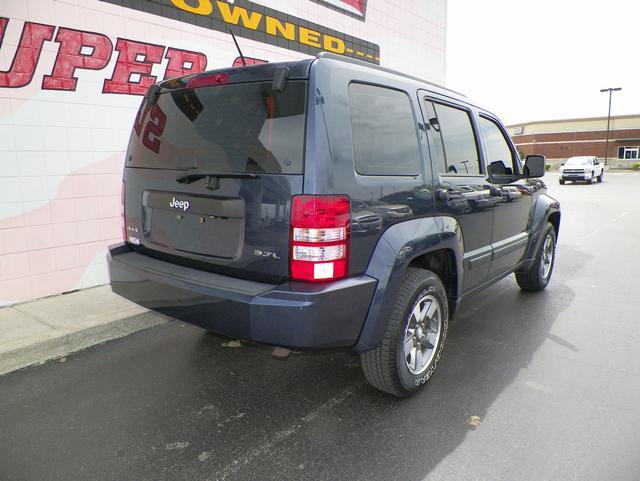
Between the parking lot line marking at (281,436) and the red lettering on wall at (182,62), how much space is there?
4.62m

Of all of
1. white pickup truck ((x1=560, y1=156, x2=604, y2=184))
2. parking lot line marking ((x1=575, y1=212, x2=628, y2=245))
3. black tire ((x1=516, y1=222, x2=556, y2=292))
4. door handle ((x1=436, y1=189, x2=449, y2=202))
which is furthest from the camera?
white pickup truck ((x1=560, y1=156, x2=604, y2=184))

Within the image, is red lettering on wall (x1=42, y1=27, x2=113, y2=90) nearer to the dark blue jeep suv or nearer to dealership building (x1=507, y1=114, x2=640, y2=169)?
the dark blue jeep suv

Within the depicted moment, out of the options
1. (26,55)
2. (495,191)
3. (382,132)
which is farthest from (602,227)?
(26,55)

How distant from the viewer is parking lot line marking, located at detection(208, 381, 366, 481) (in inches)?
95.7

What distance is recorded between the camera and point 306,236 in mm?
2434

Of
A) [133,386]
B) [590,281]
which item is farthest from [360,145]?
[590,281]

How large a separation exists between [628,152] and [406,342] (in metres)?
67.5

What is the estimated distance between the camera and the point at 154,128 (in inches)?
125

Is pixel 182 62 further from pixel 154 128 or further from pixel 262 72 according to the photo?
pixel 262 72

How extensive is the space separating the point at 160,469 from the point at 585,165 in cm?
3265

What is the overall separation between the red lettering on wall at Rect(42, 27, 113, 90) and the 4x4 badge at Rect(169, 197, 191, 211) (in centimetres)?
317

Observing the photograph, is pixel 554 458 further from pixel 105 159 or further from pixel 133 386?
pixel 105 159

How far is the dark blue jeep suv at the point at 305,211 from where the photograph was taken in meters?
2.45

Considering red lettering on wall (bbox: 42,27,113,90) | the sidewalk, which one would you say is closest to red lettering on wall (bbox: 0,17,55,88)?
red lettering on wall (bbox: 42,27,113,90)
